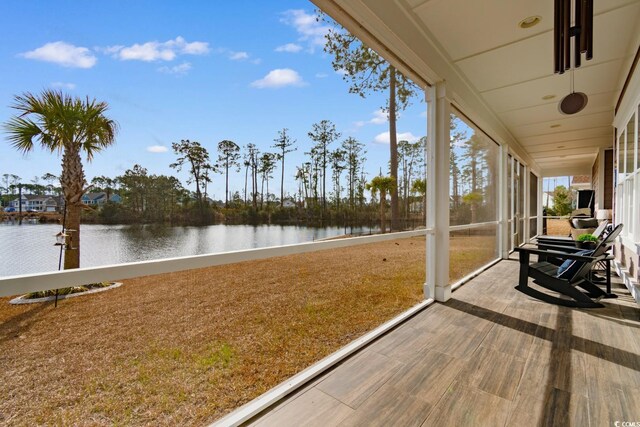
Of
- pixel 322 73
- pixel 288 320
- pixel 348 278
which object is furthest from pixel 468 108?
pixel 288 320

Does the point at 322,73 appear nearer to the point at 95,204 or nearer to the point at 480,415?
the point at 95,204

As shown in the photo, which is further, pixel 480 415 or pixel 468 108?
pixel 468 108

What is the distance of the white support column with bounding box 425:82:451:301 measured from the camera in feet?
10.8

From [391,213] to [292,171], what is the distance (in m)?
2.11

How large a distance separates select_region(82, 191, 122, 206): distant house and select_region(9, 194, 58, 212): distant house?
9 cm

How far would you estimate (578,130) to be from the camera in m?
6.12

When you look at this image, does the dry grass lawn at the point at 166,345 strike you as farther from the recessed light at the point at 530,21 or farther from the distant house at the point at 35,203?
the recessed light at the point at 530,21

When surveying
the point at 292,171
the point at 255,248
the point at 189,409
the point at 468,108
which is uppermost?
the point at 468,108

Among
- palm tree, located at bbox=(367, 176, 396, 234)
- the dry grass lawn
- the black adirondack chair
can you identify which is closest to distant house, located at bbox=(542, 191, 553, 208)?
the black adirondack chair

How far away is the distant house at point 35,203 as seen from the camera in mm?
988

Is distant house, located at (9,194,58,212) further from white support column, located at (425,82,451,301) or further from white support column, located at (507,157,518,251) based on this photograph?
white support column, located at (507,157,518,251)

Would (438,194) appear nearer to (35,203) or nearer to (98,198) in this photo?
(98,198)

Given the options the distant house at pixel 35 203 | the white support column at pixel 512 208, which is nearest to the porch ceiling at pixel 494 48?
the white support column at pixel 512 208

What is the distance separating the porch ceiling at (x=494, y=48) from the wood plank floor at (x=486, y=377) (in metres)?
2.46
